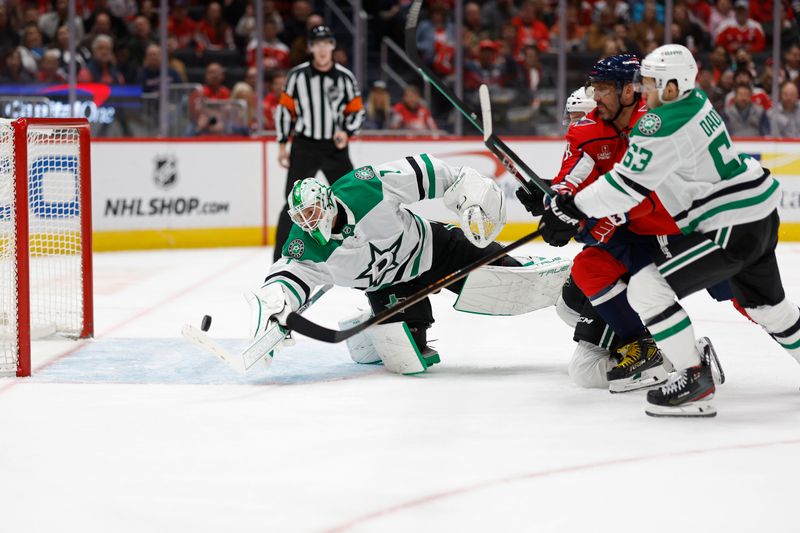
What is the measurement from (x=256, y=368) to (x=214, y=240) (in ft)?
12.7

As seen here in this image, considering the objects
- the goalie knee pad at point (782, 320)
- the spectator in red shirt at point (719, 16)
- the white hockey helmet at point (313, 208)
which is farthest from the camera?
the spectator in red shirt at point (719, 16)

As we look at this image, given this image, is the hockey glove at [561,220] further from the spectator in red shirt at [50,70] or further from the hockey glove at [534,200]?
the spectator in red shirt at [50,70]

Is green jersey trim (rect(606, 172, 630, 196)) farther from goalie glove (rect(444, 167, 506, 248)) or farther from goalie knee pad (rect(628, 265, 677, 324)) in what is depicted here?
goalie glove (rect(444, 167, 506, 248))

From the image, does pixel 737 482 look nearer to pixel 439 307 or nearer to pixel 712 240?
pixel 712 240

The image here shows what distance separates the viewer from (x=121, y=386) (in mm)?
3453

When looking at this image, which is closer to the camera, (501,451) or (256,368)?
(501,451)

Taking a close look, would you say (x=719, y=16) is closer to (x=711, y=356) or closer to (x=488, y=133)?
(x=711, y=356)

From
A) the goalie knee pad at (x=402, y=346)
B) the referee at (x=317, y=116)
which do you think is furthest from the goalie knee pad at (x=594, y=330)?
the referee at (x=317, y=116)

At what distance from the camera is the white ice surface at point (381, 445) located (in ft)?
7.27

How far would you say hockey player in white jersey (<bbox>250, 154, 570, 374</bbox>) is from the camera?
339 cm

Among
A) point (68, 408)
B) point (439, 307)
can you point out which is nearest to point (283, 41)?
point (439, 307)

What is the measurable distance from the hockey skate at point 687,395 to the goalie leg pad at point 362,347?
1.08 metres

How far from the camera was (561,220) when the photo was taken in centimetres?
299

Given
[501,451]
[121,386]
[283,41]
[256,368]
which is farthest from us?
[283,41]
